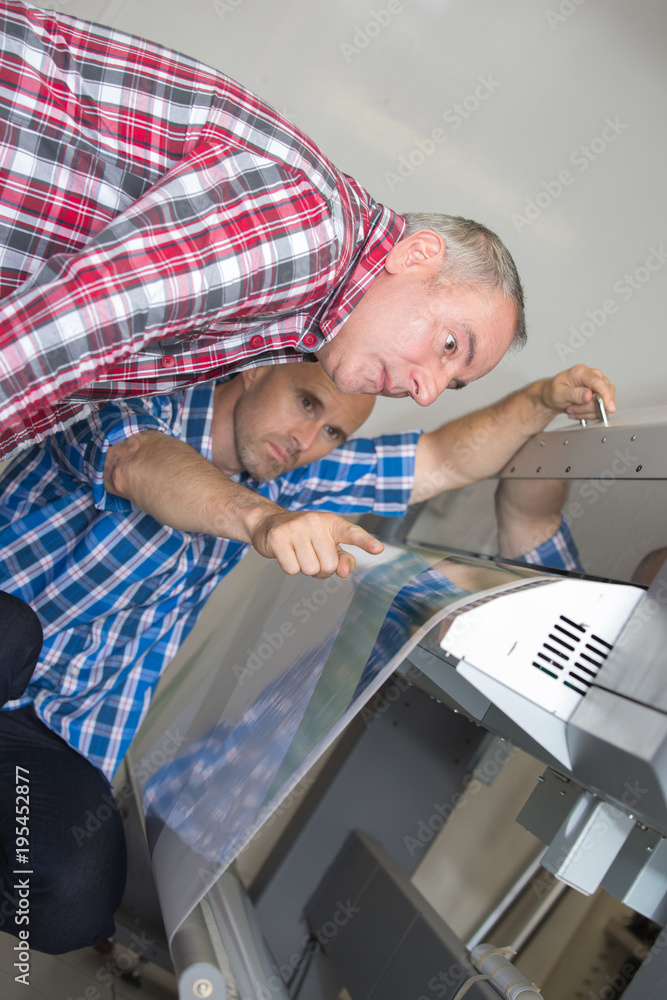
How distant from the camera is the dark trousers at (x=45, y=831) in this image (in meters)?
1.06

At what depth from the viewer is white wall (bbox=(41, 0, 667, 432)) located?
1.78 m

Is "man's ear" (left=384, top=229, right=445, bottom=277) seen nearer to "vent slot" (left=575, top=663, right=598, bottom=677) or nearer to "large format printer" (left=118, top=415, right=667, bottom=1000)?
"large format printer" (left=118, top=415, right=667, bottom=1000)

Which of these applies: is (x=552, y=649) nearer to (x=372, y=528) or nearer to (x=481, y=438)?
(x=481, y=438)

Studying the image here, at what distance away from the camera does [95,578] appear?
123 cm

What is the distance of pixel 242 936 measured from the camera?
107 centimetres

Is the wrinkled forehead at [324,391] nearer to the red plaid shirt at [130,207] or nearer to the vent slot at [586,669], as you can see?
the red plaid shirt at [130,207]
